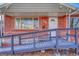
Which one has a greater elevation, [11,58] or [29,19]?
[29,19]

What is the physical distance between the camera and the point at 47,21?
4871mm

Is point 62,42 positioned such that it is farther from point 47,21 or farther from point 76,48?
point 47,21

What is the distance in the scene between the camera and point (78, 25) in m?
3.92

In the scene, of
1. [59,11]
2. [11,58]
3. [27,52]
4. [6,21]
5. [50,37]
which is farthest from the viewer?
[6,21]

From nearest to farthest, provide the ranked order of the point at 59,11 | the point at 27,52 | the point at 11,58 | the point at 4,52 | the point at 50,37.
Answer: the point at 11,58
the point at 4,52
the point at 27,52
the point at 50,37
the point at 59,11

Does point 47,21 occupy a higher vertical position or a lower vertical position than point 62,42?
higher

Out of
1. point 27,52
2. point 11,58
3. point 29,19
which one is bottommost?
point 27,52

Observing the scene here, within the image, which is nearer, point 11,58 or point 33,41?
point 11,58

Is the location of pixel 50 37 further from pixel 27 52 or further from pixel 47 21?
pixel 47 21

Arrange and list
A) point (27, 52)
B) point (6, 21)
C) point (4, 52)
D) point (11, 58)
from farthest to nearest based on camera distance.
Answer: point (6, 21) < point (27, 52) < point (4, 52) < point (11, 58)

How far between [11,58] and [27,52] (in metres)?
1.81

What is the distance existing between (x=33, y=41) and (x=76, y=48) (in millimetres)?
830

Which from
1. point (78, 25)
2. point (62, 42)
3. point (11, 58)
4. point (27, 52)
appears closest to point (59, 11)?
point (78, 25)

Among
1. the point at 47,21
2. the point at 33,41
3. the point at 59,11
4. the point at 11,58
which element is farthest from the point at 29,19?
the point at 11,58
